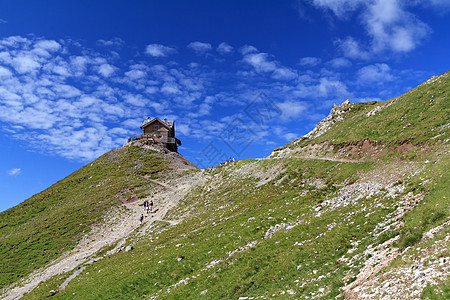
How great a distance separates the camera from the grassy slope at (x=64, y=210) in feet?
194

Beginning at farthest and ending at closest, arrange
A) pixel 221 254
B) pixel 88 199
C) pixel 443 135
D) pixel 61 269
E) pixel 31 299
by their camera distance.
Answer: pixel 88 199 → pixel 61 269 → pixel 31 299 → pixel 443 135 → pixel 221 254

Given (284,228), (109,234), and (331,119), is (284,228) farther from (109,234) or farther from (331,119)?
(331,119)

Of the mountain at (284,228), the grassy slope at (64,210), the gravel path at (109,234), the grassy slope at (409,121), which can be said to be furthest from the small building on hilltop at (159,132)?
the grassy slope at (409,121)

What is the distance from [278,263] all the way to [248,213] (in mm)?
19478

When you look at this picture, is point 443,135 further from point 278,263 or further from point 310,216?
point 278,263

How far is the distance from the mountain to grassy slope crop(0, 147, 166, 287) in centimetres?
52

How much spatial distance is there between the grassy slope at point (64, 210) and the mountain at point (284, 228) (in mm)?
524

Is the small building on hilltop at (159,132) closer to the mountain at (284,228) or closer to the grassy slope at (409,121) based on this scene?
the mountain at (284,228)

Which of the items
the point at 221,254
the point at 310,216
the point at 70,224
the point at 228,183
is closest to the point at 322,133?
the point at 228,183

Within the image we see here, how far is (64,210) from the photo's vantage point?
79438 mm

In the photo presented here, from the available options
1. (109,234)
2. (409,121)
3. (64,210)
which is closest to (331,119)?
(409,121)

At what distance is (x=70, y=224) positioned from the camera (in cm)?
7019

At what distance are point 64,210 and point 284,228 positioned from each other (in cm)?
7339

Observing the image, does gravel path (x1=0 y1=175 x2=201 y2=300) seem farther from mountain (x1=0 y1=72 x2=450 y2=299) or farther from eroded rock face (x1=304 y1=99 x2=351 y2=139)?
eroded rock face (x1=304 y1=99 x2=351 y2=139)
